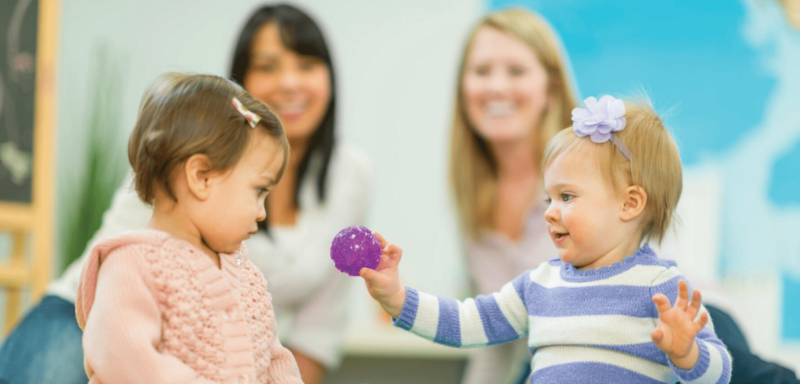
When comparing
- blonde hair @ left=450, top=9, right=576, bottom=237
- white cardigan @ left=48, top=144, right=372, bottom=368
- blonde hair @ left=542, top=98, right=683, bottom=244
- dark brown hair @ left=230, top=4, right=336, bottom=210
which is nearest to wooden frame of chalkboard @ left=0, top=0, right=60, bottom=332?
Result: white cardigan @ left=48, top=144, right=372, bottom=368

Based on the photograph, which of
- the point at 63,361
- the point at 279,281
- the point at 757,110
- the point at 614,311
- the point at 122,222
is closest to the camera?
the point at 614,311

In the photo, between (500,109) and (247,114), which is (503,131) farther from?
(247,114)

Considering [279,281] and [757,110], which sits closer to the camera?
[279,281]

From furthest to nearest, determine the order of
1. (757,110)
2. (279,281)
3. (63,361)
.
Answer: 1. (757,110)
2. (279,281)
3. (63,361)

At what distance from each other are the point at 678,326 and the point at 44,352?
1355 millimetres

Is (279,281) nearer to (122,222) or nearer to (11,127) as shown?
(122,222)

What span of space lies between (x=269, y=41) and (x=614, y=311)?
1533mm

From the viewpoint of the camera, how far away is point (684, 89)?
337 centimetres

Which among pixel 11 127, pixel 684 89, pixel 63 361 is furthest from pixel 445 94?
pixel 63 361

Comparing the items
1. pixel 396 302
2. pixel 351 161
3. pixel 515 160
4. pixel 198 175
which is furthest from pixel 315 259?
pixel 198 175

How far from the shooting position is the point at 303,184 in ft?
8.00

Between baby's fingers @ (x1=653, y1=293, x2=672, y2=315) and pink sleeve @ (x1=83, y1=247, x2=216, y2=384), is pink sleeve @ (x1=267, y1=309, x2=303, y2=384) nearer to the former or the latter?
pink sleeve @ (x1=83, y1=247, x2=216, y2=384)

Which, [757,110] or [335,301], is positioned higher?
[757,110]

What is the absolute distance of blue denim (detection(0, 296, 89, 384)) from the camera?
166 cm
